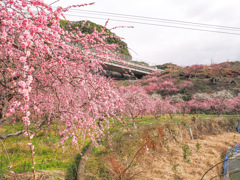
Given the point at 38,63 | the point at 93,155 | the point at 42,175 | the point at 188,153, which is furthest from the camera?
the point at 188,153

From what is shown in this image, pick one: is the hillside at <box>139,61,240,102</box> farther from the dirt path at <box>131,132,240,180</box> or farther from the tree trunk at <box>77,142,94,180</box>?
the tree trunk at <box>77,142,94,180</box>

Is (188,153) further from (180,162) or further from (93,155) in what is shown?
(93,155)

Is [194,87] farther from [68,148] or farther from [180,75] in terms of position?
[68,148]

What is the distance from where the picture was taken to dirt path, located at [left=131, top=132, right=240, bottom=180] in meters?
6.71

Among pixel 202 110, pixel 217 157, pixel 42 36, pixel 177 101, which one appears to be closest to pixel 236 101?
pixel 202 110

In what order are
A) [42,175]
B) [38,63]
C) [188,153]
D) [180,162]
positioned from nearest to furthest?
[38,63] < [42,175] < [180,162] < [188,153]

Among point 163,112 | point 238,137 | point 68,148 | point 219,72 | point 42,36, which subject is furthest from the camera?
point 219,72

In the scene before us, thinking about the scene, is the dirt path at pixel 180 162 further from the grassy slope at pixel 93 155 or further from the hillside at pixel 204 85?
the hillside at pixel 204 85

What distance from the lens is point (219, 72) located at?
83.4 ft

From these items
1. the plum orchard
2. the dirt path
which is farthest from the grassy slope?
the plum orchard

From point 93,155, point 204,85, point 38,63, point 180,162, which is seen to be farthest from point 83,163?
point 204,85

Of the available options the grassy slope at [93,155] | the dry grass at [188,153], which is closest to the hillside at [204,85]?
the dry grass at [188,153]

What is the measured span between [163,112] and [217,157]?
6168 millimetres

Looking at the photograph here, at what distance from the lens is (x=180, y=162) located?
26.2ft
